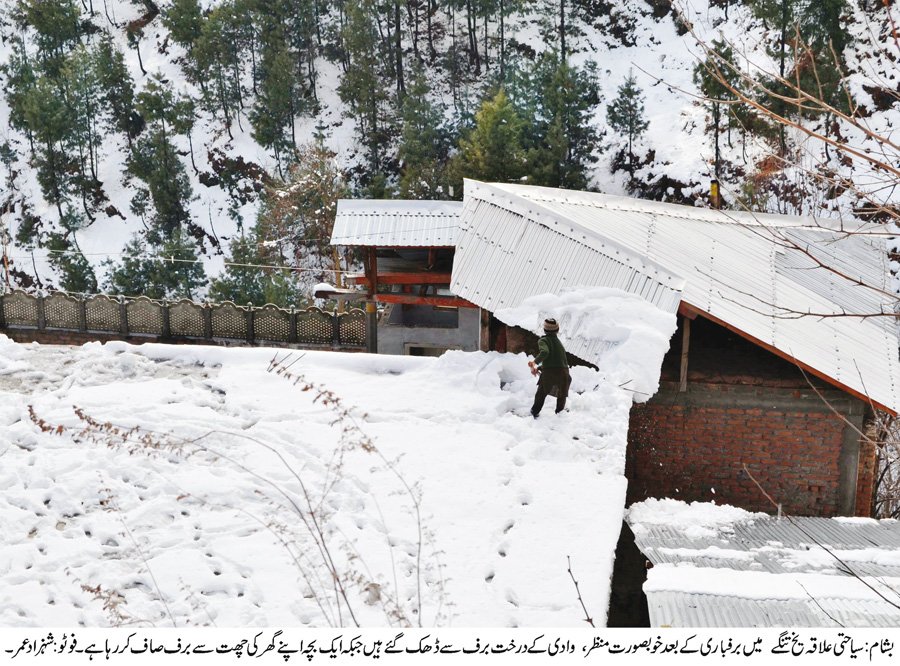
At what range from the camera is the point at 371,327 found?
17750 millimetres

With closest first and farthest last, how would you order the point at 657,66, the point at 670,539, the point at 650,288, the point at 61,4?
the point at 670,539 < the point at 650,288 < the point at 657,66 < the point at 61,4

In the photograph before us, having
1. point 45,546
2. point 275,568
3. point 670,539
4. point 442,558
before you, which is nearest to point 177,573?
point 275,568

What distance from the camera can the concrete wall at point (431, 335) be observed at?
17.1 m

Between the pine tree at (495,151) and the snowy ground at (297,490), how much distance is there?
18160 millimetres

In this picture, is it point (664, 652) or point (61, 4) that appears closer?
point (664, 652)

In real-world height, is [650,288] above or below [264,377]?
above

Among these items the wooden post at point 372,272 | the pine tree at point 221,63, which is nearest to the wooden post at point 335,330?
the wooden post at point 372,272

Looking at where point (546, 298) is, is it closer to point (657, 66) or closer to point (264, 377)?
point (264, 377)

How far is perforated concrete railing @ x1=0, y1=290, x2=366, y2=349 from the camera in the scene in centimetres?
1881

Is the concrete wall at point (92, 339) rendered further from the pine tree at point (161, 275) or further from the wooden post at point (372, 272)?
the pine tree at point (161, 275)

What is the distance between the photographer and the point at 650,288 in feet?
31.4

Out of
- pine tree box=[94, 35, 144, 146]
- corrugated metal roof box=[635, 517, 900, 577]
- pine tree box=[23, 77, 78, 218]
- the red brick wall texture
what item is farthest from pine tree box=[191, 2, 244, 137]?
corrugated metal roof box=[635, 517, 900, 577]

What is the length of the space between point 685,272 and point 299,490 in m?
6.27

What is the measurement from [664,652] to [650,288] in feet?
18.8
